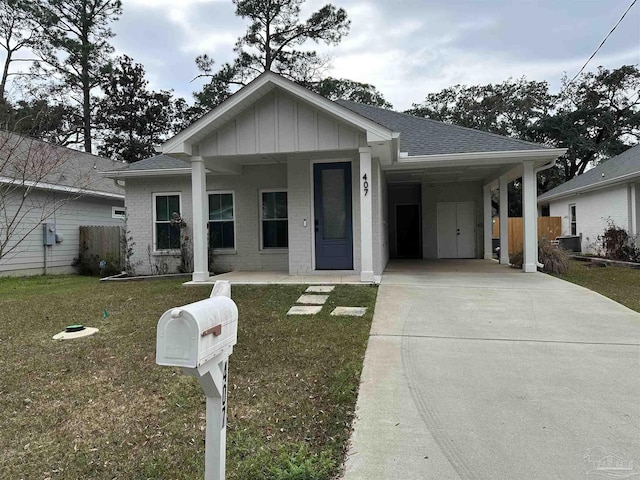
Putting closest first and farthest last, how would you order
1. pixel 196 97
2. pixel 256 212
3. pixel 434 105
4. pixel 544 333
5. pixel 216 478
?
pixel 216 478
pixel 544 333
pixel 256 212
pixel 196 97
pixel 434 105

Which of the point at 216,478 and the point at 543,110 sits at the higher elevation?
the point at 543,110

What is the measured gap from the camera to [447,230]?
49.3ft

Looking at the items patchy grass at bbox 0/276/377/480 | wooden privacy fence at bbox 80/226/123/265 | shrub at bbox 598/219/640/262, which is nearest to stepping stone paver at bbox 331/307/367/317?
patchy grass at bbox 0/276/377/480

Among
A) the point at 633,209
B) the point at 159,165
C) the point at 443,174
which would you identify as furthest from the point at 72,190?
the point at 633,209

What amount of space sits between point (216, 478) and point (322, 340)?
9.92 ft

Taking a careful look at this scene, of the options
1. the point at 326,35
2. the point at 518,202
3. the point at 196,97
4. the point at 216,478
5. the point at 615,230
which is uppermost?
the point at 326,35

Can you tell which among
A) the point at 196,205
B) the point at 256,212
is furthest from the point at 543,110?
the point at 196,205

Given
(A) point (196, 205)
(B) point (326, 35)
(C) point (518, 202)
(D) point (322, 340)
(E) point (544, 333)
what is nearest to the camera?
(D) point (322, 340)

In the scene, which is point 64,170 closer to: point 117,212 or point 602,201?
point 117,212

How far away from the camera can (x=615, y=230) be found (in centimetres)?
1428

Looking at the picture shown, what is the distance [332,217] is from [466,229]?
709 cm

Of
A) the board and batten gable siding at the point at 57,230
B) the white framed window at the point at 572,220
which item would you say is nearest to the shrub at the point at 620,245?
the white framed window at the point at 572,220

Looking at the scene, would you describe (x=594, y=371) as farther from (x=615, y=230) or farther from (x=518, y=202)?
(x=518, y=202)

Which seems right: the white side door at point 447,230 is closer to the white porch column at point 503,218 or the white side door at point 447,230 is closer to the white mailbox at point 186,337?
the white porch column at point 503,218
